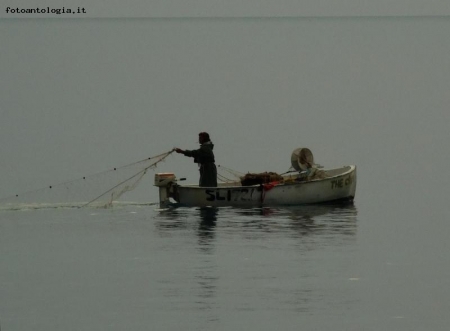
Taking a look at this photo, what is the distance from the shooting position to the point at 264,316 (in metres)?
22.5

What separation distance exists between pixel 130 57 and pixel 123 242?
10476 centimetres

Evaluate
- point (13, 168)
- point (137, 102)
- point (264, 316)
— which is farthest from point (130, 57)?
point (264, 316)

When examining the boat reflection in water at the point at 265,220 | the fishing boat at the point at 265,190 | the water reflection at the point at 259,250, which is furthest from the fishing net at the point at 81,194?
the water reflection at the point at 259,250

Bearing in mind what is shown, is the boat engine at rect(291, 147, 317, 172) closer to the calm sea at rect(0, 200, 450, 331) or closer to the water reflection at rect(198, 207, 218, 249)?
the calm sea at rect(0, 200, 450, 331)

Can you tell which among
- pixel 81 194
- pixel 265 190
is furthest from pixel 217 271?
pixel 81 194

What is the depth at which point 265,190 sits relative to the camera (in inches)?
1436

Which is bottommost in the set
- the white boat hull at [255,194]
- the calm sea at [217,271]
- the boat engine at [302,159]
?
the calm sea at [217,271]

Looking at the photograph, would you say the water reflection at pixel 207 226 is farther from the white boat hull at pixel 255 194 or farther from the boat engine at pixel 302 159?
the boat engine at pixel 302 159

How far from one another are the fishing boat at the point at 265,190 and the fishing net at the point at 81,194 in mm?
831

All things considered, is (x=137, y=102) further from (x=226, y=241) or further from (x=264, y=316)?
(x=264, y=316)

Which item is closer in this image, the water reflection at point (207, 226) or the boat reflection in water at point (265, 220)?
the water reflection at point (207, 226)

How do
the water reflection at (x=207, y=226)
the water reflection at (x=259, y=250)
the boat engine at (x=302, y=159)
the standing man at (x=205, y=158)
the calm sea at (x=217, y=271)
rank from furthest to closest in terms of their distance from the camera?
the boat engine at (x=302, y=159), the standing man at (x=205, y=158), the water reflection at (x=207, y=226), the water reflection at (x=259, y=250), the calm sea at (x=217, y=271)

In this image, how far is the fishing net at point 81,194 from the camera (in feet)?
123

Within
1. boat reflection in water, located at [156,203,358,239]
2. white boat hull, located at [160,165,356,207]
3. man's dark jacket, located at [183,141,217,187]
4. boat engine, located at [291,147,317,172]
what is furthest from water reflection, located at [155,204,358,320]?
boat engine, located at [291,147,317,172]
